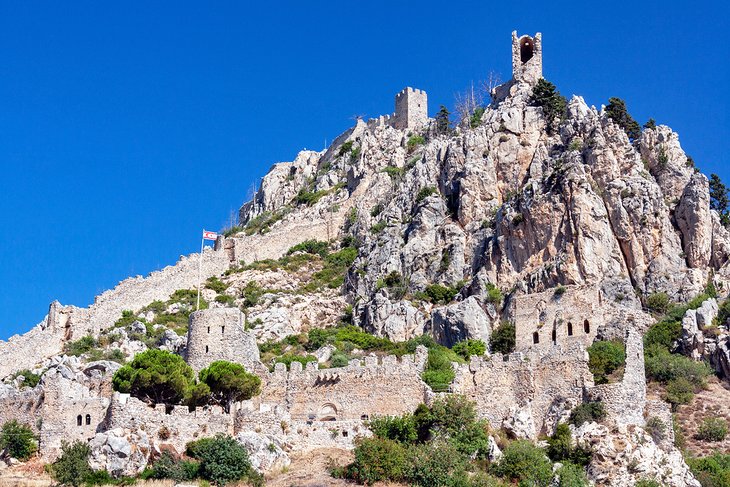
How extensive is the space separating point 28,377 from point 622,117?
1784 inches

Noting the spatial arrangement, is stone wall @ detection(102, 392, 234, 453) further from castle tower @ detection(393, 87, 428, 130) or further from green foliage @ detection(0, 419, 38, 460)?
castle tower @ detection(393, 87, 428, 130)

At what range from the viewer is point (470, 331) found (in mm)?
69750

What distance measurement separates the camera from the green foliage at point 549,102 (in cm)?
8944

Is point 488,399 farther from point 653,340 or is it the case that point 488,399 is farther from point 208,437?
point 653,340

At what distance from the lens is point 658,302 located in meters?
70.1

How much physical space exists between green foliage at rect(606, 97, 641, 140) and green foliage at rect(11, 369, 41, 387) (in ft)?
140

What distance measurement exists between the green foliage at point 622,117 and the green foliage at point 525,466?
42872 millimetres

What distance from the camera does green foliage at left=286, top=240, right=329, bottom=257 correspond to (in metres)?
91.3

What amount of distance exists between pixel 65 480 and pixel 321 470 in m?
9.76

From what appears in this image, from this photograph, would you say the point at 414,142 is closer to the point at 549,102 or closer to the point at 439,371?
the point at 549,102

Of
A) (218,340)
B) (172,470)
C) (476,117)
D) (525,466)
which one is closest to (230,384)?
(218,340)

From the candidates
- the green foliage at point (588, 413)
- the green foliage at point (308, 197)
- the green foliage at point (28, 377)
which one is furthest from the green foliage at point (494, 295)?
the green foliage at point (308, 197)

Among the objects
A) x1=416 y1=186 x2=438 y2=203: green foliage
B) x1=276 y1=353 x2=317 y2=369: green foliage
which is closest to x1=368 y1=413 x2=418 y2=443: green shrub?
x1=276 y1=353 x2=317 y2=369: green foliage

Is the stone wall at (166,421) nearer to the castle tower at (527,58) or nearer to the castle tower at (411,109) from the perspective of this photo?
the castle tower at (527,58)
